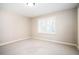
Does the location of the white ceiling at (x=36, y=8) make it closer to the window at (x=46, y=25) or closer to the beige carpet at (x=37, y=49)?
the window at (x=46, y=25)

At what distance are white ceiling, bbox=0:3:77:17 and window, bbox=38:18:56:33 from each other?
6.5 inches

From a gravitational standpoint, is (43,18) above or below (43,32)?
above

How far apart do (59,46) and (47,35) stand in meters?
0.32

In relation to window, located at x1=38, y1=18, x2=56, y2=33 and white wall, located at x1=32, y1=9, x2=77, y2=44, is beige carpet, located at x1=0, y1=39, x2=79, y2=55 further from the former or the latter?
window, located at x1=38, y1=18, x2=56, y2=33

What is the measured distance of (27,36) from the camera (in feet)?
5.08

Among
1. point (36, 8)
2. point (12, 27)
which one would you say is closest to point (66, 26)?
point (36, 8)

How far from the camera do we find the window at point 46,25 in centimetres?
151

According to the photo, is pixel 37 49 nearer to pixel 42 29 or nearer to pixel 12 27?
pixel 42 29

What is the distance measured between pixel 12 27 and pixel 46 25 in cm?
69

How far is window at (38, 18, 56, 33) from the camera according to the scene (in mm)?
1506

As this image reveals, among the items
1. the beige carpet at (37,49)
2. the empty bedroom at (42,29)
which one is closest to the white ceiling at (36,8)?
the empty bedroom at (42,29)

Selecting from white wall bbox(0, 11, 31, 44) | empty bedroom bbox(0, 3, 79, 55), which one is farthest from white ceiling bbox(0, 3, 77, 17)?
white wall bbox(0, 11, 31, 44)
